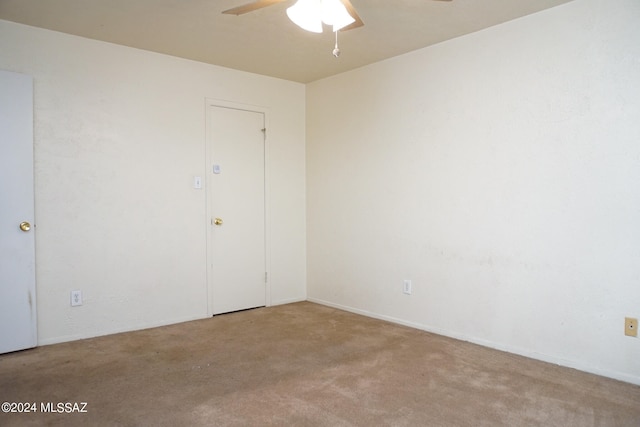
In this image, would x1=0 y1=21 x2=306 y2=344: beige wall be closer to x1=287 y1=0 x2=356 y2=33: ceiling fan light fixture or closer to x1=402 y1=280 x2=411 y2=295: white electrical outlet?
x1=402 y1=280 x2=411 y2=295: white electrical outlet

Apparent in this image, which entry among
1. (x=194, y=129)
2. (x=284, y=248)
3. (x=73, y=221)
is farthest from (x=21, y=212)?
(x=284, y=248)

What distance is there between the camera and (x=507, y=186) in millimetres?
3189

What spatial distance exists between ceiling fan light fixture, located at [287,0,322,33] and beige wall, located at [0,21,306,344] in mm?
2066

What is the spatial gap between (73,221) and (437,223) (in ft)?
9.92

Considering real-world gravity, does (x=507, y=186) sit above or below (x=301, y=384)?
above

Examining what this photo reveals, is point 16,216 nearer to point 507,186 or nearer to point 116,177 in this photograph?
point 116,177

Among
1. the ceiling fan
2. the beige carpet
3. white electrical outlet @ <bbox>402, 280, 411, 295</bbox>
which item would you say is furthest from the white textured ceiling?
the beige carpet

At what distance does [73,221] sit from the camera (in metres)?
3.45

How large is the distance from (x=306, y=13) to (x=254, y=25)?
3.47 ft

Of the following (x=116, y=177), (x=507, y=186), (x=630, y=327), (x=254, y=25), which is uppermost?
(x=254, y=25)

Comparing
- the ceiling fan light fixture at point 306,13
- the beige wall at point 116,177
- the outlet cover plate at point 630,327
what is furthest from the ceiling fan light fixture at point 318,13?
the outlet cover plate at point 630,327

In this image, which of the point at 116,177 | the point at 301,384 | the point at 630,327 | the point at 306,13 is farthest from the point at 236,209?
the point at 630,327

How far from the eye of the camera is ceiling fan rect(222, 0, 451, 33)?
2240mm

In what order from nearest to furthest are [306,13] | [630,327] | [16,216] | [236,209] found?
[306,13]
[630,327]
[16,216]
[236,209]
